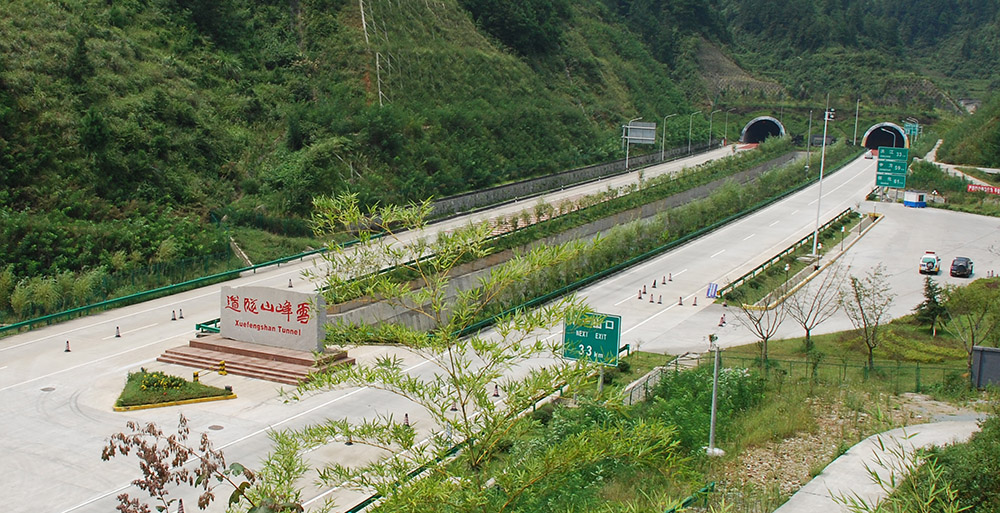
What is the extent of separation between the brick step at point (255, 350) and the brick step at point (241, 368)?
70 cm

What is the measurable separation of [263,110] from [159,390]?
35.5 meters

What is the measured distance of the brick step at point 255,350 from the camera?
29.5 metres

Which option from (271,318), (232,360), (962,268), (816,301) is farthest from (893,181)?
(232,360)

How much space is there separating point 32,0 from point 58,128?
11.6 metres

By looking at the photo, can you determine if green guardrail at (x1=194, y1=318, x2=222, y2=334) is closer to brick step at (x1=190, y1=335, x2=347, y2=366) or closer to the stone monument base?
brick step at (x1=190, y1=335, x2=347, y2=366)

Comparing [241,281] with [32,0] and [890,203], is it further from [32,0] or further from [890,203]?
[890,203]

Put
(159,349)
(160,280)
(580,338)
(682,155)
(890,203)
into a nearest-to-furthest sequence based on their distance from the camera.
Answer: (580,338) < (159,349) < (160,280) < (890,203) < (682,155)

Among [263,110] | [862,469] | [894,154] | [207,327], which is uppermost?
[263,110]

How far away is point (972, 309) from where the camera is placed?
117 ft

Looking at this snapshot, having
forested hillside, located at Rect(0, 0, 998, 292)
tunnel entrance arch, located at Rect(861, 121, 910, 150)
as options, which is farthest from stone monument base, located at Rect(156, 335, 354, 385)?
tunnel entrance arch, located at Rect(861, 121, 910, 150)

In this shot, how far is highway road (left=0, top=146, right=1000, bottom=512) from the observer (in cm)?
2144

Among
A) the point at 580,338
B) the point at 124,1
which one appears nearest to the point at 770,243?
the point at 580,338

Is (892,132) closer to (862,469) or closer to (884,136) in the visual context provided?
(884,136)

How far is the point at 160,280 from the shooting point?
39.5 m
